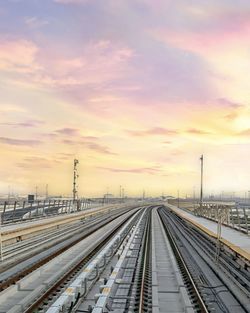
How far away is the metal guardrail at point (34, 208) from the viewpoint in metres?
28.0

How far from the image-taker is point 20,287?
12328mm

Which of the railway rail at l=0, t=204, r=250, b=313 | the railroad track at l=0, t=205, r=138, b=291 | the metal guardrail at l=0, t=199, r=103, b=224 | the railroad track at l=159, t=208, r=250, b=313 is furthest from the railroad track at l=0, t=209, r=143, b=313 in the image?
the metal guardrail at l=0, t=199, r=103, b=224

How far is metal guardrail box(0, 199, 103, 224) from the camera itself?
28.0m

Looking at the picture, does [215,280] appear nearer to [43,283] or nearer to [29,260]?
[43,283]

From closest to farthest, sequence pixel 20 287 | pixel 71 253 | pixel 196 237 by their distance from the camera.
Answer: pixel 20 287, pixel 71 253, pixel 196 237

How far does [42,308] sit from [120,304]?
1.95 meters

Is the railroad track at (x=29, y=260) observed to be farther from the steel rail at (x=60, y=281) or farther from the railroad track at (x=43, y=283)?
the steel rail at (x=60, y=281)

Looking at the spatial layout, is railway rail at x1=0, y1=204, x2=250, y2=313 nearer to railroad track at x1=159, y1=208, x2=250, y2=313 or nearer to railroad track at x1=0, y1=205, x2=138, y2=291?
railroad track at x1=159, y1=208, x2=250, y2=313

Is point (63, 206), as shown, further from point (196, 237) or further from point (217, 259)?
point (217, 259)

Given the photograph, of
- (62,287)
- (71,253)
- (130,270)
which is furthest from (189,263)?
(62,287)

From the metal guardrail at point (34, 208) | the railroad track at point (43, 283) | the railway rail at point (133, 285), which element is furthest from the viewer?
the metal guardrail at point (34, 208)

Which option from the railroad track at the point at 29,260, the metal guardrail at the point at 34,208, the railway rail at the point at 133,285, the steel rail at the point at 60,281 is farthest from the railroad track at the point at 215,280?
the metal guardrail at the point at 34,208

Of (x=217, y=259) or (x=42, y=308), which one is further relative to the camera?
(x=217, y=259)

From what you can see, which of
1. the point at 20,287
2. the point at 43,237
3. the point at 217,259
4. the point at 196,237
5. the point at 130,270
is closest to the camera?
the point at 20,287
